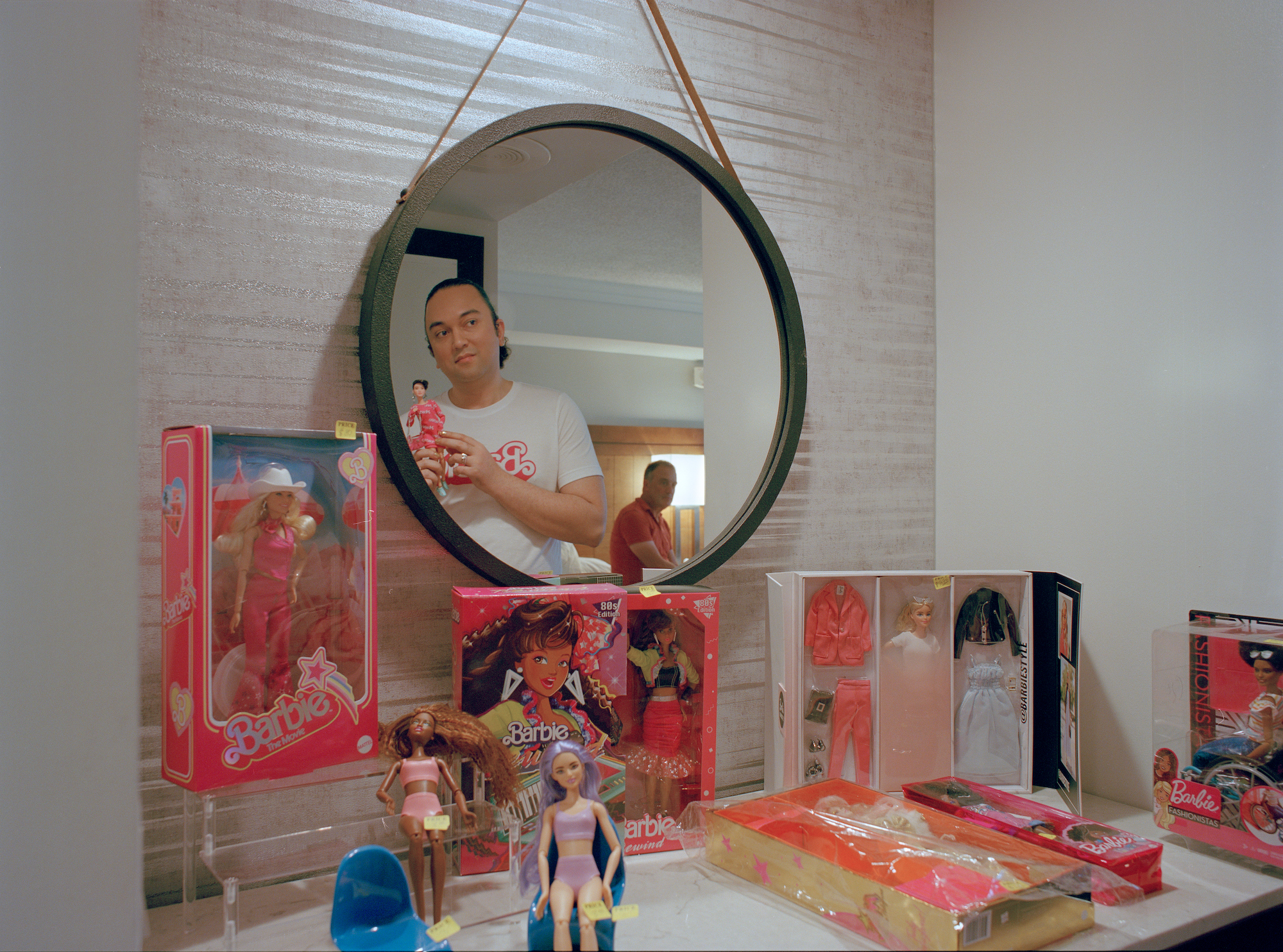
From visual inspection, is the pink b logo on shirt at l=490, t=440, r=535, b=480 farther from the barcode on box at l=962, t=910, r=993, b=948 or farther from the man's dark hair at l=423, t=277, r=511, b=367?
the barcode on box at l=962, t=910, r=993, b=948

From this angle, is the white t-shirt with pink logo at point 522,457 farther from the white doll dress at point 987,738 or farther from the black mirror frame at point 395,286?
the white doll dress at point 987,738

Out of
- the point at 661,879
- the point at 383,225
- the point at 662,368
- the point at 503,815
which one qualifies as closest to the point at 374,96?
the point at 383,225

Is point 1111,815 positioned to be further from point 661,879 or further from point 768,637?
point 661,879

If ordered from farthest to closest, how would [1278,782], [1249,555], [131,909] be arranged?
[1249,555], [1278,782], [131,909]

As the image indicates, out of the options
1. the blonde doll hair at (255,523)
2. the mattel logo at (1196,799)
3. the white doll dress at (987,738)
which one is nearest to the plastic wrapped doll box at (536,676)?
the blonde doll hair at (255,523)

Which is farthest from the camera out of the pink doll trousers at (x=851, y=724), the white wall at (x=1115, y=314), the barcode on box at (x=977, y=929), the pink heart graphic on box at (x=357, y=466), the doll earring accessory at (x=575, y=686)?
the pink doll trousers at (x=851, y=724)

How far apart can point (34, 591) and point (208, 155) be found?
0.62m

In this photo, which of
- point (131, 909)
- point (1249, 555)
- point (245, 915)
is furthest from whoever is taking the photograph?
point (1249, 555)

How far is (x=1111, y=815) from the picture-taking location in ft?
4.13

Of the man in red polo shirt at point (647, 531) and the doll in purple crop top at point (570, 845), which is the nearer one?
the doll in purple crop top at point (570, 845)

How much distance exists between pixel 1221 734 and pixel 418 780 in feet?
3.37

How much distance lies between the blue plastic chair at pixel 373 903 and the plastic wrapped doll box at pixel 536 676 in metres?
0.16

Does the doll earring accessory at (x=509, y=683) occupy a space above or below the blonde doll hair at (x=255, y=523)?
below

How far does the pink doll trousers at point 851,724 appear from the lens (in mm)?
1283
